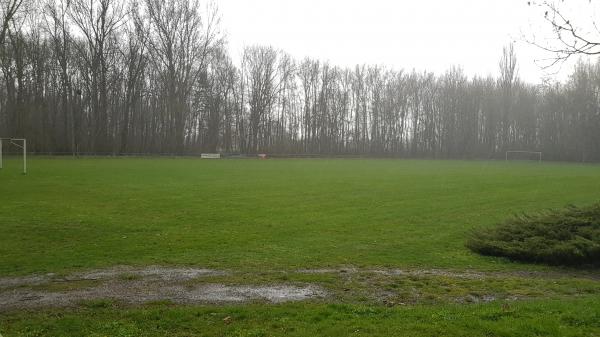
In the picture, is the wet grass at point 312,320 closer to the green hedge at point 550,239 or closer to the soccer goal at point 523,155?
the green hedge at point 550,239

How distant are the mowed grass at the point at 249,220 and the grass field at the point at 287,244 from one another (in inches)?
2.5

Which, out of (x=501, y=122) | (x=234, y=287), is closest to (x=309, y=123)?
(x=501, y=122)

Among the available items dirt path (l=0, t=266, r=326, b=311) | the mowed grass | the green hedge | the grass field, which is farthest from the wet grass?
the green hedge

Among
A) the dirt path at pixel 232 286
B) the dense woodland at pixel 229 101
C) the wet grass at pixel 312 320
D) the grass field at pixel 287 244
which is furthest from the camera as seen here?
the dense woodland at pixel 229 101

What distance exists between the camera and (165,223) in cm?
1689

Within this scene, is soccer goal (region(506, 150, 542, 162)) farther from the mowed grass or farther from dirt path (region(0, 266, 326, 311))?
dirt path (region(0, 266, 326, 311))

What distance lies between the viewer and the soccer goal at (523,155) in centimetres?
8553

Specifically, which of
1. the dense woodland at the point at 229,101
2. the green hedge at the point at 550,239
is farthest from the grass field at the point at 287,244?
the dense woodland at the point at 229,101

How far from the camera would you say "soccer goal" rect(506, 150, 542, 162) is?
281 feet

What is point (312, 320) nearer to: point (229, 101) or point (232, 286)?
point (232, 286)

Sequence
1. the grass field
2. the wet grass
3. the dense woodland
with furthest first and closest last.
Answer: the dense woodland < the grass field < the wet grass

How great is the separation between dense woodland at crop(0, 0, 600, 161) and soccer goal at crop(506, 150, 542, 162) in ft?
5.40

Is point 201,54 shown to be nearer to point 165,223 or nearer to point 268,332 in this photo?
point 165,223

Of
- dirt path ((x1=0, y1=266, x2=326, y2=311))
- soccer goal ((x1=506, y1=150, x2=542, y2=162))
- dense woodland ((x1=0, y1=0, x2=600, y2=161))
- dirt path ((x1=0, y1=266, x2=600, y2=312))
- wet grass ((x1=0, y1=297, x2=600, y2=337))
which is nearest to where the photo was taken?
wet grass ((x1=0, y1=297, x2=600, y2=337))
